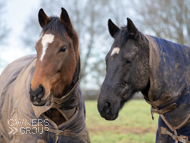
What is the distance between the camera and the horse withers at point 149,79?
2.49 metres

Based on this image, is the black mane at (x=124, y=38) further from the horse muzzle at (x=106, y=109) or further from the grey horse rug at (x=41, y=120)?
the grey horse rug at (x=41, y=120)

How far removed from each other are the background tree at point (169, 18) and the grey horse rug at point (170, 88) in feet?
36.6

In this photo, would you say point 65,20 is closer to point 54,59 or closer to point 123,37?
point 54,59

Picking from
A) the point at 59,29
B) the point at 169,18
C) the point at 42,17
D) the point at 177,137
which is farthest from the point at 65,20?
the point at 169,18

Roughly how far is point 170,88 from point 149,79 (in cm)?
27

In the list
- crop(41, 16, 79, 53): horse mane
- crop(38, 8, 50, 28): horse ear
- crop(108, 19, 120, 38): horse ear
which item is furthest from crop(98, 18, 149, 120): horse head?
crop(38, 8, 50, 28): horse ear

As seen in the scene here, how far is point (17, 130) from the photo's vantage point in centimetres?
295

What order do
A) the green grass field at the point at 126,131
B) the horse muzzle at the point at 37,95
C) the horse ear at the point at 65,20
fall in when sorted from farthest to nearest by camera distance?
the green grass field at the point at 126,131 → the horse ear at the point at 65,20 → the horse muzzle at the point at 37,95

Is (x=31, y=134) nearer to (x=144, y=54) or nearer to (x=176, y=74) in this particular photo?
(x=144, y=54)

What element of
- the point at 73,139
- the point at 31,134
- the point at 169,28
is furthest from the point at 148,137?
the point at 169,28

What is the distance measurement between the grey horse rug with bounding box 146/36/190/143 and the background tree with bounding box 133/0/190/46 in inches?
439

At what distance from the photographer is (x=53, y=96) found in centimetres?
291

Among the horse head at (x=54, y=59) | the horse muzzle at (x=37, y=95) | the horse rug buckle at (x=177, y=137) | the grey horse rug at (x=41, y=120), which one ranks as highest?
the horse head at (x=54, y=59)

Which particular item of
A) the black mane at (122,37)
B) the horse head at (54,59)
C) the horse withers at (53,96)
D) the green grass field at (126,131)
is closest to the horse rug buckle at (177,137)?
the horse withers at (53,96)
